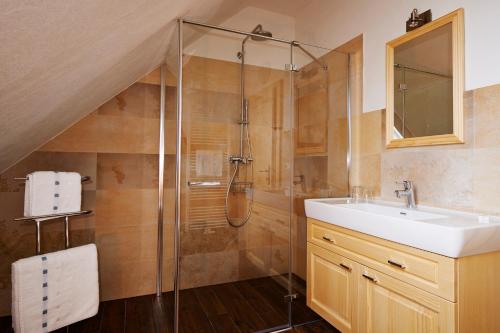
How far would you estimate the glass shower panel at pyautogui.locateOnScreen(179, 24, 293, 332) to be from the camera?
188 cm

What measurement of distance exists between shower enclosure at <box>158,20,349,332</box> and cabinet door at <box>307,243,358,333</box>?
0.22m

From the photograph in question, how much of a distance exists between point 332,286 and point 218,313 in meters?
0.82

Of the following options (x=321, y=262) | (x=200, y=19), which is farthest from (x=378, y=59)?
(x=321, y=262)

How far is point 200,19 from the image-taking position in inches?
76.7

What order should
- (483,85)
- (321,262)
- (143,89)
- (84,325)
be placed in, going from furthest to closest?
(143,89)
(84,325)
(321,262)
(483,85)

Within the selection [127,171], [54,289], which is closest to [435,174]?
[127,171]

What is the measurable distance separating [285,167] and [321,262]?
2.37 ft

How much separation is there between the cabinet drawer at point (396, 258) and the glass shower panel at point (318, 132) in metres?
0.41

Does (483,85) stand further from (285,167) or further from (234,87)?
(234,87)

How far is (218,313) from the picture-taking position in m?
2.00

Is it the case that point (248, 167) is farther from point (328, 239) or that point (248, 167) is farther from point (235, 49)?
point (235, 49)

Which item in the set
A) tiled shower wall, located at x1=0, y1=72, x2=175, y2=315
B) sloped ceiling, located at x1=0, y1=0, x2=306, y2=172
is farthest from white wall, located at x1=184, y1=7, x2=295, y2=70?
tiled shower wall, located at x1=0, y1=72, x2=175, y2=315

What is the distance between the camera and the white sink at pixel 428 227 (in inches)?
44.3

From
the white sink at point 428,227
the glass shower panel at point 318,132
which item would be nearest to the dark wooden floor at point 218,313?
the glass shower panel at point 318,132
